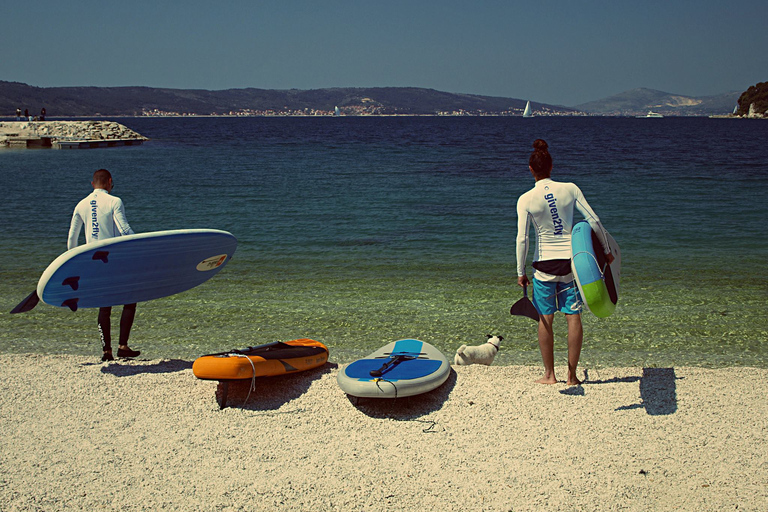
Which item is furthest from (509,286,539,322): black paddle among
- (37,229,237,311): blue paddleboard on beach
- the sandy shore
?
(37,229,237,311): blue paddleboard on beach

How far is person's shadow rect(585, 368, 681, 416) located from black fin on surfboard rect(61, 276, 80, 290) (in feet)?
16.2

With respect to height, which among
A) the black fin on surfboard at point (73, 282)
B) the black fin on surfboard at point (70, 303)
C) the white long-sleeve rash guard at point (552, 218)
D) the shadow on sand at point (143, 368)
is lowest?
the shadow on sand at point (143, 368)

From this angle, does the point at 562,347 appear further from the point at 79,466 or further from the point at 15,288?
the point at 15,288

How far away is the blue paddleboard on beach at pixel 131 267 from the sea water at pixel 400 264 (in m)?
1.24

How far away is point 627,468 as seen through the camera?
4.38 metres

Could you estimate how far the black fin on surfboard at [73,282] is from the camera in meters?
5.75

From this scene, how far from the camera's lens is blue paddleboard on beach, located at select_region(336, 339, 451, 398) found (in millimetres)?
5230

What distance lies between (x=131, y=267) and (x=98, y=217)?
1.90 feet

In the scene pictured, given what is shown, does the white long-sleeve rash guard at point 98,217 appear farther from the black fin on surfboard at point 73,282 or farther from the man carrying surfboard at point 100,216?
the black fin on surfboard at point 73,282

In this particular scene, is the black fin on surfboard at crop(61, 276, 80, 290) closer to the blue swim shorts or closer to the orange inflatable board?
the orange inflatable board

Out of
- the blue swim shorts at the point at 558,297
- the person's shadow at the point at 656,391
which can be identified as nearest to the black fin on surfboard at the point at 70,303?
the blue swim shorts at the point at 558,297

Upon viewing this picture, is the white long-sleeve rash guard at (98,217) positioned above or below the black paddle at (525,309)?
above

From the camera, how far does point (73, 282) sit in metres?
5.81

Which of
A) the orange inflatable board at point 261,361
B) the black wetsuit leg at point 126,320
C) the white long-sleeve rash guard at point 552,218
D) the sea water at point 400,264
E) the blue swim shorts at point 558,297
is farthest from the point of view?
the sea water at point 400,264
